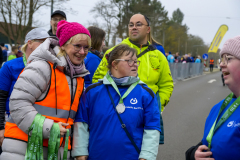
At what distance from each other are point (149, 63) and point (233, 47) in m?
1.72

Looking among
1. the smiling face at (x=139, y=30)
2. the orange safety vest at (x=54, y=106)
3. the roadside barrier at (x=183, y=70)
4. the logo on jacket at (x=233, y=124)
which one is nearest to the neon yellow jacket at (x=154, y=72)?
the smiling face at (x=139, y=30)

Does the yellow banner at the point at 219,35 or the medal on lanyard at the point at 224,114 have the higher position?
the yellow banner at the point at 219,35

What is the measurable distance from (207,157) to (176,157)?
3.09m

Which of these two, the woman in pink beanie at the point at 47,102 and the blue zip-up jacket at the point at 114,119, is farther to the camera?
the blue zip-up jacket at the point at 114,119

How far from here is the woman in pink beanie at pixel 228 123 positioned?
172 cm

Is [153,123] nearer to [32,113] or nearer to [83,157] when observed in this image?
[83,157]

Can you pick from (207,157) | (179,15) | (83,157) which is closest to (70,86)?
(83,157)

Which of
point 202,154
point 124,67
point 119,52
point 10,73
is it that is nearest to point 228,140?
point 202,154

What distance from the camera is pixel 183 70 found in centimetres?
2316

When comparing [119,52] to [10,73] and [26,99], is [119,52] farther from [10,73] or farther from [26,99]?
[10,73]

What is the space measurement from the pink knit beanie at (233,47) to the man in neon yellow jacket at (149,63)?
1616 mm

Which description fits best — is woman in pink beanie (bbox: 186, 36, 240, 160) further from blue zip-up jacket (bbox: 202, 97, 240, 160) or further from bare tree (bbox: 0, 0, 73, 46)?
bare tree (bbox: 0, 0, 73, 46)

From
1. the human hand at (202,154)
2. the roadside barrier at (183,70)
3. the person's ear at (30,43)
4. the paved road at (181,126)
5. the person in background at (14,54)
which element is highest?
the person's ear at (30,43)

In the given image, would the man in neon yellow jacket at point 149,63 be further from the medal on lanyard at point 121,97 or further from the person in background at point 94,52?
the medal on lanyard at point 121,97
